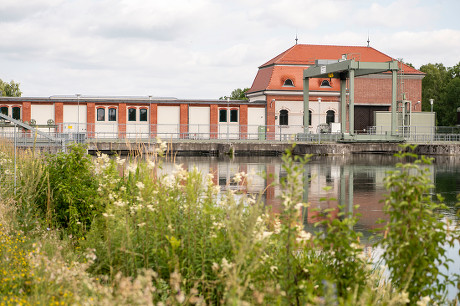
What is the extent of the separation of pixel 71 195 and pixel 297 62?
4549 cm

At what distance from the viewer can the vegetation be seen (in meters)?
4.04

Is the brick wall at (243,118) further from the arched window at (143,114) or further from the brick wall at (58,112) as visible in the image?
the brick wall at (58,112)

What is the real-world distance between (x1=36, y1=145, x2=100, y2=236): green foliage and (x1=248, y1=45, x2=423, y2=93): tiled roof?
41.8m

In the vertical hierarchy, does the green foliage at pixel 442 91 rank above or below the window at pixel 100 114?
above

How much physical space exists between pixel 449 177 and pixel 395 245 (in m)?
18.5

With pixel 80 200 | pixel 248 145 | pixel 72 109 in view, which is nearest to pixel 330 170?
pixel 248 145

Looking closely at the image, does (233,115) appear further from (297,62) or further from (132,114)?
(132,114)

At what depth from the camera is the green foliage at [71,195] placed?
23.9ft

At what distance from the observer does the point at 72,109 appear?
4600cm

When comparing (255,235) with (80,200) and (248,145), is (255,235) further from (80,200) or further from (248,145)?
(248,145)

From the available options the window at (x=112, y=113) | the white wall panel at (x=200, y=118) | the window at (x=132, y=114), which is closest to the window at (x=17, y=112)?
the window at (x=112, y=113)

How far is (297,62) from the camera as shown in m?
51.4

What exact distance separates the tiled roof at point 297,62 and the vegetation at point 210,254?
144 feet

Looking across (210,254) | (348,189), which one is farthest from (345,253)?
(348,189)
